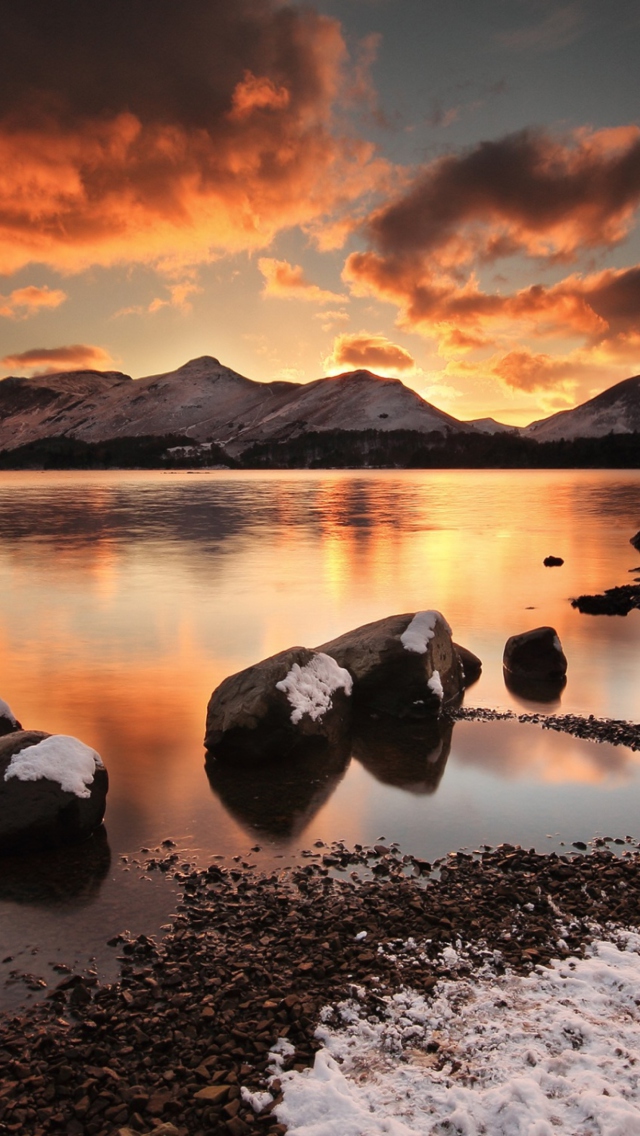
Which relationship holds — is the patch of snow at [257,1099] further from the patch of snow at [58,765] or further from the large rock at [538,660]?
the large rock at [538,660]

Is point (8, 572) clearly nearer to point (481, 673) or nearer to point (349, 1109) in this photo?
point (481, 673)

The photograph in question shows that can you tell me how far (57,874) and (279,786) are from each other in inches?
139

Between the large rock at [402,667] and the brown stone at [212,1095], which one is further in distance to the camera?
the large rock at [402,667]

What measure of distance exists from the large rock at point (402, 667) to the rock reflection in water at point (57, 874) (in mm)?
6325

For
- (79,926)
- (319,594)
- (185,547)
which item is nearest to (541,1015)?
→ (79,926)

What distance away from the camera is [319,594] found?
31750mm

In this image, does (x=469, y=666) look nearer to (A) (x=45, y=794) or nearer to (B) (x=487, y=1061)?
(A) (x=45, y=794)

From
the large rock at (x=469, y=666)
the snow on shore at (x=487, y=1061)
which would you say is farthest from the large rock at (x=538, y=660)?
the snow on shore at (x=487, y=1061)

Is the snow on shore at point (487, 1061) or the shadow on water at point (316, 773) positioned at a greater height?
the snow on shore at point (487, 1061)

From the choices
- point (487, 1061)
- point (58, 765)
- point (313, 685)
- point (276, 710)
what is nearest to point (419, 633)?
point (313, 685)

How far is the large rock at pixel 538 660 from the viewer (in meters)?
17.2

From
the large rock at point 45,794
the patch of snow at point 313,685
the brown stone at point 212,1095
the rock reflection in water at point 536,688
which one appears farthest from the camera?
the rock reflection in water at point 536,688

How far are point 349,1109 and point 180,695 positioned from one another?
1172 cm

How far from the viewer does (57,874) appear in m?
8.88
